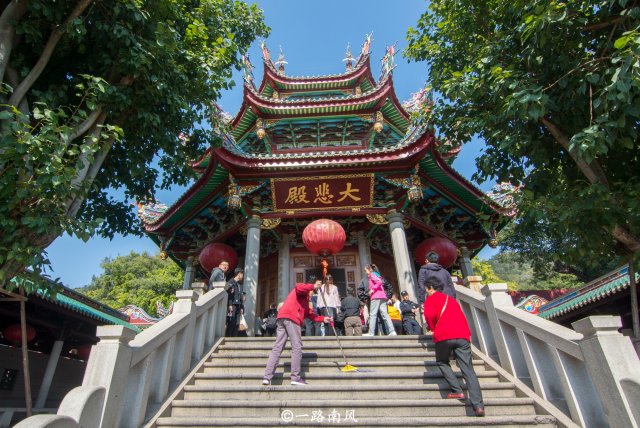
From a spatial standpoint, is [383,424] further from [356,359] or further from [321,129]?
[321,129]

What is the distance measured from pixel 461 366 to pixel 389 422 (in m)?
0.97

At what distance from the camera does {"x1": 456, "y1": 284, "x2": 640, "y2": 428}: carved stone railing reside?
9.23ft

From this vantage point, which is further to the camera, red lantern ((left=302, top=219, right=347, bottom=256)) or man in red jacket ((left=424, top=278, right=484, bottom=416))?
red lantern ((left=302, top=219, right=347, bottom=256))

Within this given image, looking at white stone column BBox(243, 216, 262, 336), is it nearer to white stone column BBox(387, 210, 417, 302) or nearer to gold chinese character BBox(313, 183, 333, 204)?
gold chinese character BBox(313, 183, 333, 204)

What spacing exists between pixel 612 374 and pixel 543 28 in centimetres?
405

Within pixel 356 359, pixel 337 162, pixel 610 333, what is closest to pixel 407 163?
pixel 337 162

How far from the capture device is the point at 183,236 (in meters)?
12.3

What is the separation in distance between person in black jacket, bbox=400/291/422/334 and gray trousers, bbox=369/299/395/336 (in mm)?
860

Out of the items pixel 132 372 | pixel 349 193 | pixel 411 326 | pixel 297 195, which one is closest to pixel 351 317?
pixel 411 326

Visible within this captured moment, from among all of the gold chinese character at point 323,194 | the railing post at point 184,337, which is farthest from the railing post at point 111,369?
the gold chinese character at point 323,194

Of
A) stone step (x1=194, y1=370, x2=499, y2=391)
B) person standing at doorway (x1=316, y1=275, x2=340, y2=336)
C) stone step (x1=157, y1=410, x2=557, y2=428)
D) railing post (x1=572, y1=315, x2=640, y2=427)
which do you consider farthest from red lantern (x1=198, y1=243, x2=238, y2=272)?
railing post (x1=572, y1=315, x2=640, y2=427)

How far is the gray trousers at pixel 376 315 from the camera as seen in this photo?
6582mm

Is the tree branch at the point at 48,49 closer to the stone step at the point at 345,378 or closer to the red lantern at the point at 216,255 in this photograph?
the stone step at the point at 345,378

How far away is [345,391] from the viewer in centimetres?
412
